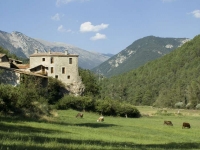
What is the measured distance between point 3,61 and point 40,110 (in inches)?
→ 1283

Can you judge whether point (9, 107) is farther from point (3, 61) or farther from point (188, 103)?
point (188, 103)

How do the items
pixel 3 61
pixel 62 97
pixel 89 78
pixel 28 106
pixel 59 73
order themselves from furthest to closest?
pixel 89 78, pixel 59 73, pixel 62 97, pixel 3 61, pixel 28 106

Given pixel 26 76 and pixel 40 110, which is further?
pixel 26 76

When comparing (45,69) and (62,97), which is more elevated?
(45,69)

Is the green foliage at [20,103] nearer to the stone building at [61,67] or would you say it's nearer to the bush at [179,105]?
the stone building at [61,67]

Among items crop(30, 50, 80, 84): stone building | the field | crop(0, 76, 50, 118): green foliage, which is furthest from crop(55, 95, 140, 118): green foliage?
the field

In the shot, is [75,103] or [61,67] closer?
[75,103]

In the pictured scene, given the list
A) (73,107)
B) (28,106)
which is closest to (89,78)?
(73,107)

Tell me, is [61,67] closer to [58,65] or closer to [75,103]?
[58,65]

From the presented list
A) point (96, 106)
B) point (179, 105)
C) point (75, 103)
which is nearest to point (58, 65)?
point (75, 103)

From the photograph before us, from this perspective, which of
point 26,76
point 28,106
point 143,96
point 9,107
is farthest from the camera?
point 143,96

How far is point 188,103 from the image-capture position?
6033 inches

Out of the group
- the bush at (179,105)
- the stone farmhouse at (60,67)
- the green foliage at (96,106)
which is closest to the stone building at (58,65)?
the stone farmhouse at (60,67)

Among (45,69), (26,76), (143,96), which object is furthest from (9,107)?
(143,96)
